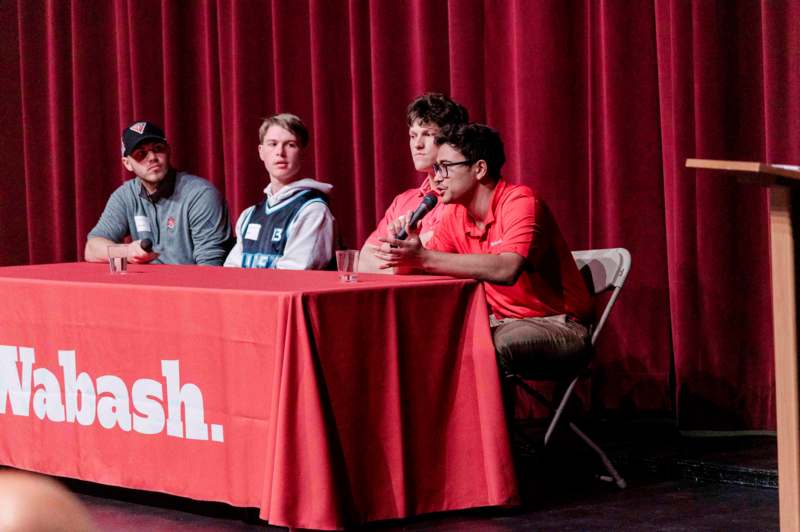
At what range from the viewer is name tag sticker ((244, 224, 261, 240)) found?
3.68m

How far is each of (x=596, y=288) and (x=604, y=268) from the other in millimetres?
69

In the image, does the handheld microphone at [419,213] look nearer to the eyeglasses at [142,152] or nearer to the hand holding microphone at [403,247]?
the hand holding microphone at [403,247]

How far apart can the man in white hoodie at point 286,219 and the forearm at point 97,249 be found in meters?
0.46

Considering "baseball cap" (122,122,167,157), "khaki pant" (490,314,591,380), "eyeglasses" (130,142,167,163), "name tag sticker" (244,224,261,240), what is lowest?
"khaki pant" (490,314,591,380)

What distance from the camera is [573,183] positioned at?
412 cm

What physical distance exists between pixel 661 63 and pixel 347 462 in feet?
6.53

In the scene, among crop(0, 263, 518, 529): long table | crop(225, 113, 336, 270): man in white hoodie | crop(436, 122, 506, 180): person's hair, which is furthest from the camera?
crop(225, 113, 336, 270): man in white hoodie

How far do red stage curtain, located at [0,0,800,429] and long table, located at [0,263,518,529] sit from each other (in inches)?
50.7

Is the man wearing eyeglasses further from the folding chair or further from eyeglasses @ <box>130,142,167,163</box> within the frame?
the folding chair

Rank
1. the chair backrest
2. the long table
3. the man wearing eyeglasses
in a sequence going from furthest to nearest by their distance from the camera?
the man wearing eyeglasses < the chair backrest < the long table

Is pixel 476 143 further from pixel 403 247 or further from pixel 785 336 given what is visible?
pixel 785 336

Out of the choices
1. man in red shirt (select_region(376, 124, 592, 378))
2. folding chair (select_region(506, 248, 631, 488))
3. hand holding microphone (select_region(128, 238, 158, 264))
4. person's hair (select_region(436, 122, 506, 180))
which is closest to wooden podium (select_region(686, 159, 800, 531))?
man in red shirt (select_region(376, 124, 592, 378))

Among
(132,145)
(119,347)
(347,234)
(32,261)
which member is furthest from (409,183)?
(32,261)

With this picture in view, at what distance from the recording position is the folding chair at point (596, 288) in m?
3.22
